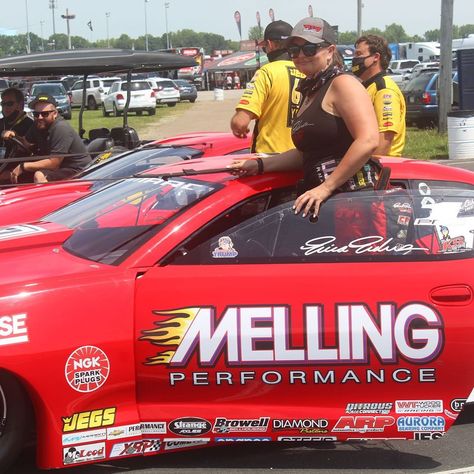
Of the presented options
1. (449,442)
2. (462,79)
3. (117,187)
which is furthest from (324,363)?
(462,79)

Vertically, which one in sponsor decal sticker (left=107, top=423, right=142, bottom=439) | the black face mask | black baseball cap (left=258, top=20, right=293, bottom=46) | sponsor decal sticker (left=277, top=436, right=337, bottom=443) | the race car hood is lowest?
sponsor decal sticker (left=277, top=436, right=337, bottom=443)

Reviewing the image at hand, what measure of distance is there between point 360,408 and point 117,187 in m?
1.74

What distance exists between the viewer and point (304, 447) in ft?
13.0

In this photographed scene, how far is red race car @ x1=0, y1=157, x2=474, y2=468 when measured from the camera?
3.39m

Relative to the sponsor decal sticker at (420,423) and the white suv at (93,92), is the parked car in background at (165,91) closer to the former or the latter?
the white suv at (93,92)

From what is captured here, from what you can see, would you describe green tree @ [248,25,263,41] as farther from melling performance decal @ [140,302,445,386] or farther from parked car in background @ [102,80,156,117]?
melling performance decal @ [140,302,445,386]

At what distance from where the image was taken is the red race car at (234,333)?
3393mm

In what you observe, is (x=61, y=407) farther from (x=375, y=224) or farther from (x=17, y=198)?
(x=17, y=198)

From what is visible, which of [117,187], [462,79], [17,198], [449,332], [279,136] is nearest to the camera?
[449,332]

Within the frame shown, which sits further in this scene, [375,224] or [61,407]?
[375,224]

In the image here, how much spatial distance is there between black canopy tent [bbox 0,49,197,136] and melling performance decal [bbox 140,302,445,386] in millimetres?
6256

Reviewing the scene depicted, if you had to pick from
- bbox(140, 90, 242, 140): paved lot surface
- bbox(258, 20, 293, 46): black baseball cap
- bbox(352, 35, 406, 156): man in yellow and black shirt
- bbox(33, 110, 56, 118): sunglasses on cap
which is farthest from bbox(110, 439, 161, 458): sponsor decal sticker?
bbox(140, 90, 242, 140): paved lot surface
